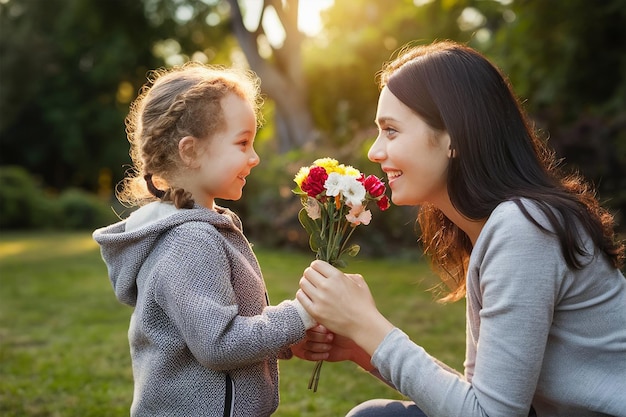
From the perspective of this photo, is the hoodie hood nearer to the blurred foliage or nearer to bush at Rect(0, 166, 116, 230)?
the blurred foliage

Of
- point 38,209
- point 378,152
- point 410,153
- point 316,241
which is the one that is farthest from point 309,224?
point 38,209

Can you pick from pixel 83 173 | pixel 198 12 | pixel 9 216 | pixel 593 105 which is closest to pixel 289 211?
pixel 593 105

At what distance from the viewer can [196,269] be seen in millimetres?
2213

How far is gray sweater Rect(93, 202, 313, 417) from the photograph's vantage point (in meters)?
2.18

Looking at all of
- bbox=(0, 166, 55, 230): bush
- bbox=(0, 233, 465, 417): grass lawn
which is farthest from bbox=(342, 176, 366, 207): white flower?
bbox=(0, 166, 55, 230): bush

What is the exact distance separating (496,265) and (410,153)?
18.8 inches

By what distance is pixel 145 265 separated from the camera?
2.38 metres

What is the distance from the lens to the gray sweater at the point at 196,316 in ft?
7.15

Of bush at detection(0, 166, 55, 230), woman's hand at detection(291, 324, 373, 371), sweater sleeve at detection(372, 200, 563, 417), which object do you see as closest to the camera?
sweater sleeve at detection(372, 200, 563, 417)

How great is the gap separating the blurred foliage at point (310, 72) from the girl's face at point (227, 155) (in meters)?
0.96

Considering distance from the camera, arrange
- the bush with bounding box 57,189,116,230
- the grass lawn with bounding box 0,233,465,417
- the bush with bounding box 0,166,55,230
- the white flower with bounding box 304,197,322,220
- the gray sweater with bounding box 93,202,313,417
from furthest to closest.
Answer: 1. the bush with bounding box 57,189,116,230
2. the bush with bounding box 0,166,55,230
3. the grass lawn with bounding box 0,233,465,417
4. the white flower with bounding box 304,197,322,220
5. the gray sweater with bounding box 93,202,313,417

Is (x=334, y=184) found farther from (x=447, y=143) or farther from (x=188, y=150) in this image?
(x=188, y=150)

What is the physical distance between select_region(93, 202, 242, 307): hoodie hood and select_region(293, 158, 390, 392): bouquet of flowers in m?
0.29

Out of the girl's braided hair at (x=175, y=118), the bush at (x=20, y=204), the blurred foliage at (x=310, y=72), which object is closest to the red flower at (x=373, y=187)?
the girl's braided hair at (x=175, y=118)
